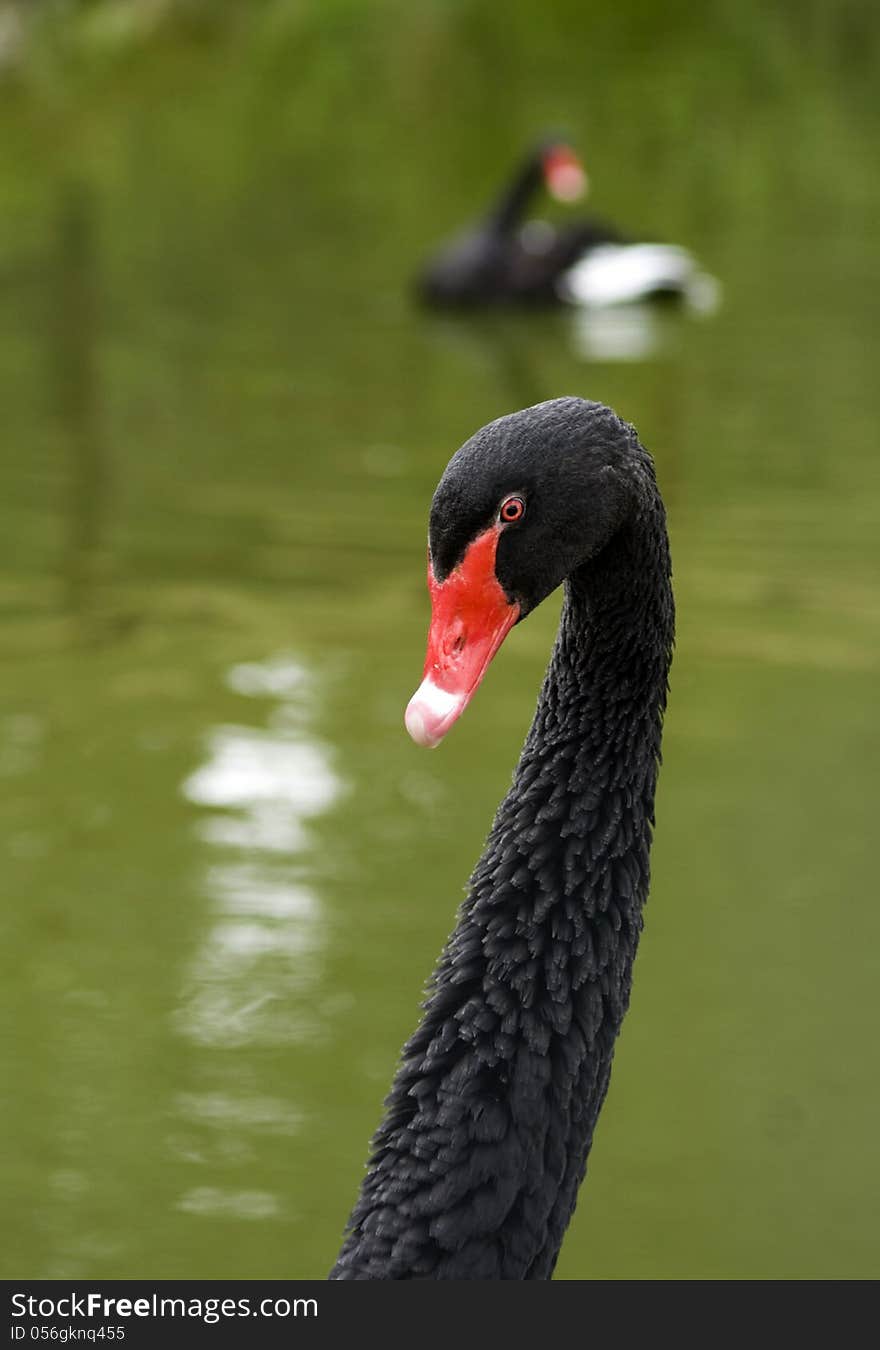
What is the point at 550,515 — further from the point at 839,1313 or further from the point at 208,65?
the point at 208,65

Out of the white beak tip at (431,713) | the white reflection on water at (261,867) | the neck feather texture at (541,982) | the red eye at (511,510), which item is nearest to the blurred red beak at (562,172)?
the white reflection on water at (261,867)

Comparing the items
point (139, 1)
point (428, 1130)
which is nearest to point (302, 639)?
point (428, 1130)

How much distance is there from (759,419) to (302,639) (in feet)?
7.88

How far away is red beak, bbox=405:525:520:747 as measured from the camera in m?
1.89

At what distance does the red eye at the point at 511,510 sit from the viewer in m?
1.93

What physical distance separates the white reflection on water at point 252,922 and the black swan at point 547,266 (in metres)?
4.04

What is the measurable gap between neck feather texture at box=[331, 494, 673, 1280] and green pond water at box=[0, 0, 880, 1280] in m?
0.95

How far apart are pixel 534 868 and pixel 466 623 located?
260mm

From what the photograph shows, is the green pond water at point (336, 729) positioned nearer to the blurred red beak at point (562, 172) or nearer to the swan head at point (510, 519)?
the blurred red beak at point (562, 172)

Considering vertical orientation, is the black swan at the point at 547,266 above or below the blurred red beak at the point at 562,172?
below

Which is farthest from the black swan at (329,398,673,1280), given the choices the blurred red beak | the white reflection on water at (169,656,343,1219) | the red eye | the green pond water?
the blurred red beak

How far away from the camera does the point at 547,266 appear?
348 inches

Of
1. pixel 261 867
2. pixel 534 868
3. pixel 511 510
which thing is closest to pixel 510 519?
pixel 511 510

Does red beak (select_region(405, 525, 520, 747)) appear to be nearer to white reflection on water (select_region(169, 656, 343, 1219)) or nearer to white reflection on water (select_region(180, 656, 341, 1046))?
white reflection on water (select_region(169, 656, 343, 1219))
